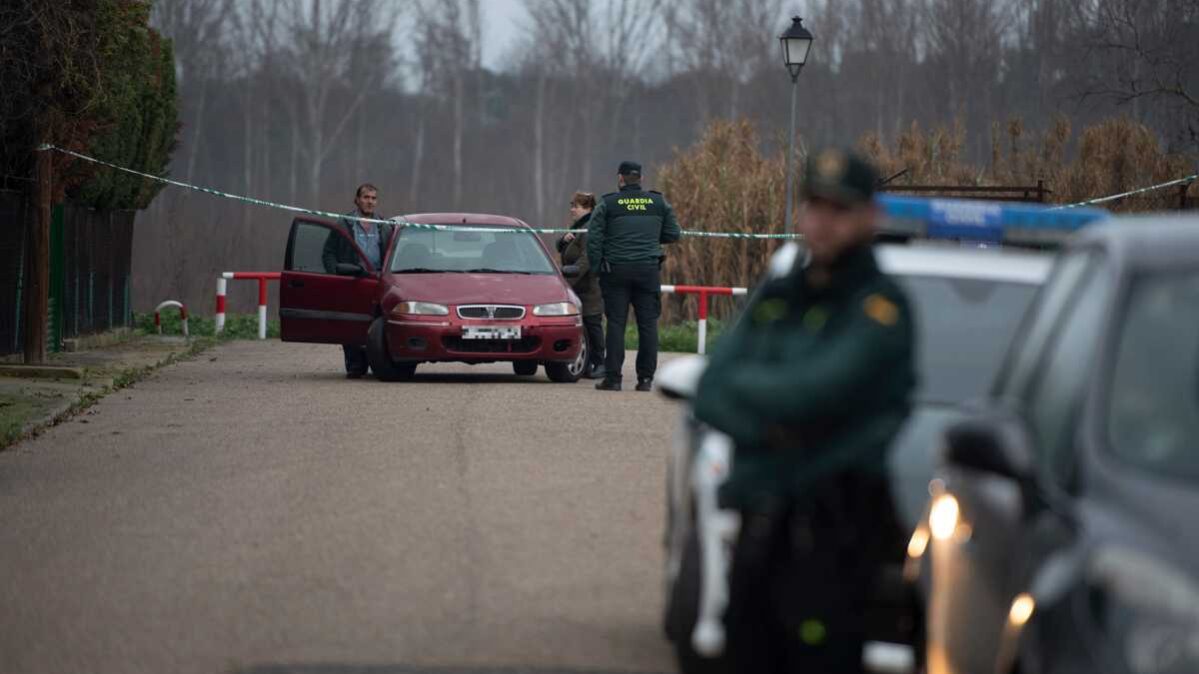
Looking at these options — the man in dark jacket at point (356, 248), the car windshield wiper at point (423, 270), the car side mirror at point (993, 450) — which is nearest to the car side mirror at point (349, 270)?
the man in dark jacket at point (356, 248)

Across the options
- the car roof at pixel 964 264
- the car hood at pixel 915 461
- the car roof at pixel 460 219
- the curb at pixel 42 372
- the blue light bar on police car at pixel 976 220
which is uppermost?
the car roof at pixel 460 219

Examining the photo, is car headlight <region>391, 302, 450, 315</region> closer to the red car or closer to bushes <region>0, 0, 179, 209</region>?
the red car

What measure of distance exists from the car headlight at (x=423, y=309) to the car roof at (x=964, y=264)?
11.6 metres

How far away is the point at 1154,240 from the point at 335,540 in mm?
5757

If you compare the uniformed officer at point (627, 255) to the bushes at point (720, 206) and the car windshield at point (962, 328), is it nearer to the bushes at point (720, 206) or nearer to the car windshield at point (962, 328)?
the car windshield at point (962, 328)

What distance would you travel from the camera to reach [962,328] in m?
7.86

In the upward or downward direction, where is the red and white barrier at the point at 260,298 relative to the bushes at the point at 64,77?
downward

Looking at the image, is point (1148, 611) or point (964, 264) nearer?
point (1148, 611)

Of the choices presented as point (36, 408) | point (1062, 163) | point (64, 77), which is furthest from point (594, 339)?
point (1062, 163)

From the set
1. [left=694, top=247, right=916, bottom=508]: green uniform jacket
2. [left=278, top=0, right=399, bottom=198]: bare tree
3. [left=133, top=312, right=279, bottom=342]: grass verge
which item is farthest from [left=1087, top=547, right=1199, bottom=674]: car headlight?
[left=278, top=0, right=399, bottom=198]: bare tree

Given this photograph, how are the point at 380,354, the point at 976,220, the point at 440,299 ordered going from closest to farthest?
the point at 976,220, the point at 440,299, the point at 380,354

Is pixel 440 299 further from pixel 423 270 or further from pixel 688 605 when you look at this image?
pixel 688 605

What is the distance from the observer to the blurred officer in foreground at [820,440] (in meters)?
4.79

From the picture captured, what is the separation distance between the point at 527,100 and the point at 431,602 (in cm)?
9736
